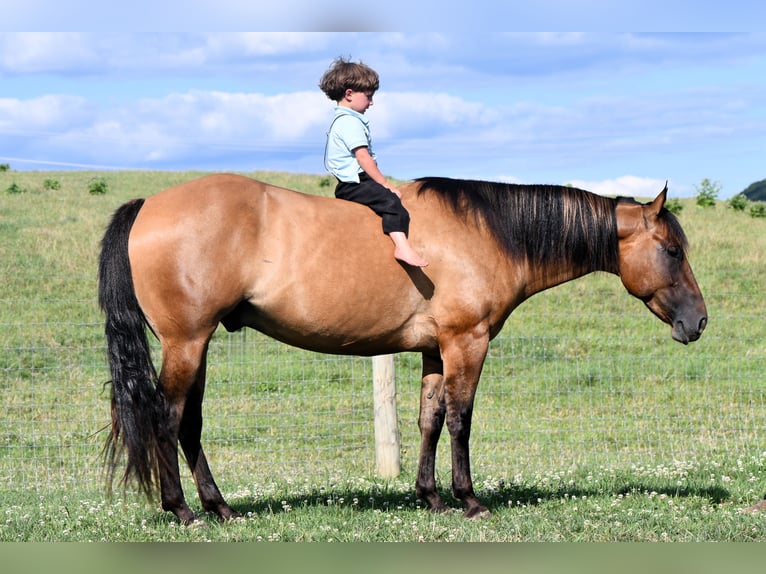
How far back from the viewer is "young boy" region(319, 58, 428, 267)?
558 cm

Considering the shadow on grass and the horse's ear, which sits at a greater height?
the horse's ear

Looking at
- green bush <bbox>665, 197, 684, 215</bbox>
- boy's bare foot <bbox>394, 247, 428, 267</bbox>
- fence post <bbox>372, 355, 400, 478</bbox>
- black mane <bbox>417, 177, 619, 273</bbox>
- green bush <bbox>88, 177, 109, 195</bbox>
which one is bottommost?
fence post <bbox>372, 355, 400, 478</bbox>

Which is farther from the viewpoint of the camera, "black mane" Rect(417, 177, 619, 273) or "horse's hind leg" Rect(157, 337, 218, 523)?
"black mane" Rect(417, 177, 619, 273)

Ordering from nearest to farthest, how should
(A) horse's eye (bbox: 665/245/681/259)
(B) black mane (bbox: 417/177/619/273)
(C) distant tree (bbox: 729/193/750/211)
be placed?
(B) black mane (bbox: 417/177/619/273)
(A) horse's eye (bbox: 665/245/681/259)
(C) distant tree (bbox: 729/193/750/211)

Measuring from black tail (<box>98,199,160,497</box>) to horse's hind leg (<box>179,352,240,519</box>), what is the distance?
304mm

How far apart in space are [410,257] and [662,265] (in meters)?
1.97

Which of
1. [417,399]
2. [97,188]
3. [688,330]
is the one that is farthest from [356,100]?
[97,188]

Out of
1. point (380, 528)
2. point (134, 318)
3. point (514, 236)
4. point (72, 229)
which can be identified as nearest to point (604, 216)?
point (514, 236)

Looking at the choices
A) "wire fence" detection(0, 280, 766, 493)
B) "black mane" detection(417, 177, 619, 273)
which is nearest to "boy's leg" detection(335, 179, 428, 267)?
"black mane" detection(417, 177, 619, 273)

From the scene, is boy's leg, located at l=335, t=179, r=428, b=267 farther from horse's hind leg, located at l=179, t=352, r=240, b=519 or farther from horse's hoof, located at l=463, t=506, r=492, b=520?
horse's hoof, located at l=463, t=506, r=492, b=520

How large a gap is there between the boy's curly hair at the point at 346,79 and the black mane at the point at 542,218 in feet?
2.57

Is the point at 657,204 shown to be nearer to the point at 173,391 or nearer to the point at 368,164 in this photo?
the point at 368,164

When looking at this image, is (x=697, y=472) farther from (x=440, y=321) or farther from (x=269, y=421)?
Result: (x=269, y=421)

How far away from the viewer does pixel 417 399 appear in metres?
12.1
